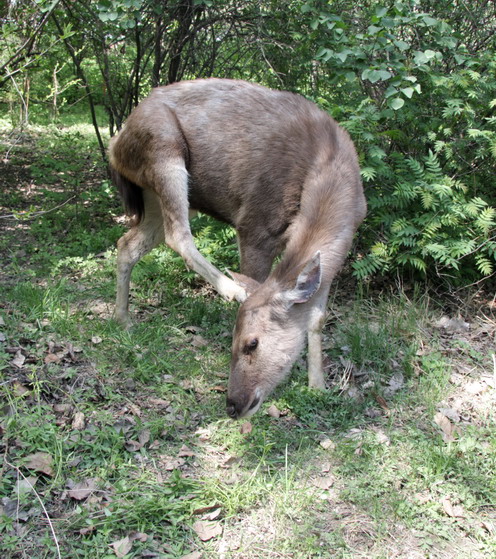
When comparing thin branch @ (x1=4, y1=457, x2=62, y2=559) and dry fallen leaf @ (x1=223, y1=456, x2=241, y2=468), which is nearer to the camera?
thin branch @ (x1=4, y1=457, x2=62, y2=559)

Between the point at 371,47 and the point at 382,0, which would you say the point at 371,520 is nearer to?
the point at 371,47

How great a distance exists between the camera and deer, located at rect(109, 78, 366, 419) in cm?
457

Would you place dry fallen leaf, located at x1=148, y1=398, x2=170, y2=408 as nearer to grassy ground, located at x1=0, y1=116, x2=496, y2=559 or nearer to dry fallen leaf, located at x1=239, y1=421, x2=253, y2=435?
grassy ground, located at x1=0, y1=116, x2=496, y2=559

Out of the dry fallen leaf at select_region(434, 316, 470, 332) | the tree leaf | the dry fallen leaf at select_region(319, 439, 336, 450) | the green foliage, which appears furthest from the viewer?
the dry fallen leaf at select_region(434, 316, 470, 332)

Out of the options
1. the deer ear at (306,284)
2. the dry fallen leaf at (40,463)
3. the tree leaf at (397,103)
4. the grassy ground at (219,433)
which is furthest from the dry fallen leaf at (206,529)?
the tree leaf at (397,103)

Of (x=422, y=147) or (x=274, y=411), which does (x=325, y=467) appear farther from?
(x=422, y=147)

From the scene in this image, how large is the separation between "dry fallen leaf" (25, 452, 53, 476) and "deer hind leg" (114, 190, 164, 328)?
6.64 feet

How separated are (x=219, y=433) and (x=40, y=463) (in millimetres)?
1199

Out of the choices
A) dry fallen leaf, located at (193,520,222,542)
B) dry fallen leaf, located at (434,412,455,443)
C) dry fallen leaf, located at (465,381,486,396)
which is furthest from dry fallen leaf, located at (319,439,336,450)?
dry fallen leaf, located at (465,381,486,396)

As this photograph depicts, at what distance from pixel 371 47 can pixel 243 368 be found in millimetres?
3078

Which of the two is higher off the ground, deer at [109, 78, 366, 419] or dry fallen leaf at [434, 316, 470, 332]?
deer at [109, 78, 366, 419]

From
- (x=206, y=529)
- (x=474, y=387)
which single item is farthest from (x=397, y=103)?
(x=206, y=529)

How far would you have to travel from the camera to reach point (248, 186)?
16.8 feet

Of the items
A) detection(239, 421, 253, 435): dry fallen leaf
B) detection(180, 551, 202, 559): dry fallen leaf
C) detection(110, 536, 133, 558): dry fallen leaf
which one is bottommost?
detection(239, 421, 253, 435): dry fallen leaf
